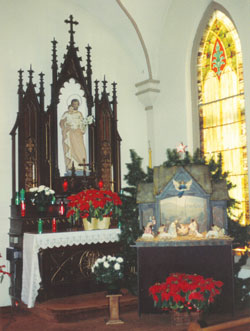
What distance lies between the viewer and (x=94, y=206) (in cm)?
754

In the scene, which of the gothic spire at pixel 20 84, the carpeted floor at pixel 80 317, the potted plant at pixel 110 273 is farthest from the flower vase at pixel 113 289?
the gothic spire at pixel 20 84

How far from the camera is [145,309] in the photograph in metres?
6.43

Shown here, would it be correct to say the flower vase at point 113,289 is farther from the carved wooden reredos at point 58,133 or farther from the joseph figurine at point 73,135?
the joseph figurine at point 73,135

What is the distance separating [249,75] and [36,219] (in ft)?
14.2

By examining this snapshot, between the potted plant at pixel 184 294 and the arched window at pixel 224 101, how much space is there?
8.98 ft

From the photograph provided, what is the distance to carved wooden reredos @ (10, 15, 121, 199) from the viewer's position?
8.69m

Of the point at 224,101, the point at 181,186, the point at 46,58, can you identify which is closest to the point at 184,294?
the point at 181,186

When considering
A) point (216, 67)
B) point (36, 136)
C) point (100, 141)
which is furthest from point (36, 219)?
point (216, 67)

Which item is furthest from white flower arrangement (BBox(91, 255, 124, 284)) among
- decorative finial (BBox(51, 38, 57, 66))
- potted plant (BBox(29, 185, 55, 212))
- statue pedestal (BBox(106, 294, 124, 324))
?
decorative finial (BBox(51, 38, 57, 66))

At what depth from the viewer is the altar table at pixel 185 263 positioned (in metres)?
6.32

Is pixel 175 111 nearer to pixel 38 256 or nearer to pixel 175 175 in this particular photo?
pixel 175 175

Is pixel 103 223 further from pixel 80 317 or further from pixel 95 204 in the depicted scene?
pixel 80 317

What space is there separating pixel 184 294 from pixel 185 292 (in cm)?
9

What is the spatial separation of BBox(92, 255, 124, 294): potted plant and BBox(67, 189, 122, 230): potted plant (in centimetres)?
102
